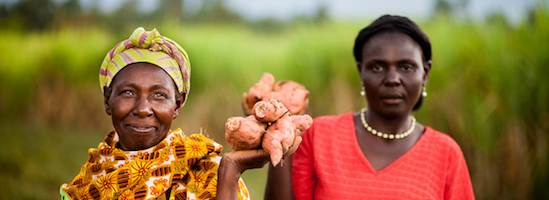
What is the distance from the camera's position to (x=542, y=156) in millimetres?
3746

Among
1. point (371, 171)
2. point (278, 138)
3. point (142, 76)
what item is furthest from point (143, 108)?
point (371, 171)

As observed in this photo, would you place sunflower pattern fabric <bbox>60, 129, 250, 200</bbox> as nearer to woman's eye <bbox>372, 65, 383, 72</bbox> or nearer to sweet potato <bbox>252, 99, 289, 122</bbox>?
sweet potato <bbox>252, 99, 289, 122</bbox>

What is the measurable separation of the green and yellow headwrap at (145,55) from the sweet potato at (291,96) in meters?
0.51

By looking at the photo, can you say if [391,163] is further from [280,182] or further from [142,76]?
[142,76]

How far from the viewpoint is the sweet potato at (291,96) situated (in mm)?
2225

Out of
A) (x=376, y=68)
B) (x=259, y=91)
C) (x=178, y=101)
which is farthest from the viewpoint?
(x=376, y=68)

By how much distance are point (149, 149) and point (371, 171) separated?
115 centimetres

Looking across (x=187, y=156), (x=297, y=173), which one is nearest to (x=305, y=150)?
(x=297, y=173)

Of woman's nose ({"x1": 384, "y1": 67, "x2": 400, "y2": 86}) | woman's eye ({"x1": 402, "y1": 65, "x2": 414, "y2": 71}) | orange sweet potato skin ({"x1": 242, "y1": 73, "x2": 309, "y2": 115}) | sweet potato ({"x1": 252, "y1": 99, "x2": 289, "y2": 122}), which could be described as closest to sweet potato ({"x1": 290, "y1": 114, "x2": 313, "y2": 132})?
sweet potato ({"x1": 252, "y1": 99, "x2": 289, "y2": 122})

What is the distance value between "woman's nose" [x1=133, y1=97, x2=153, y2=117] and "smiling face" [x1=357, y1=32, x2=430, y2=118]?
1.21 meters

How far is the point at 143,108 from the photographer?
180 cm

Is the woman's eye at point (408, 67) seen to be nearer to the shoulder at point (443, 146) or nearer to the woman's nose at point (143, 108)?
the shoulder at point (443, 146)

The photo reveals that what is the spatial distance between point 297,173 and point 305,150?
0.15 m

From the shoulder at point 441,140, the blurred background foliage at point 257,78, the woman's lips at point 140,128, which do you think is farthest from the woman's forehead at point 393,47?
the blurred background foliage at point 257,78
